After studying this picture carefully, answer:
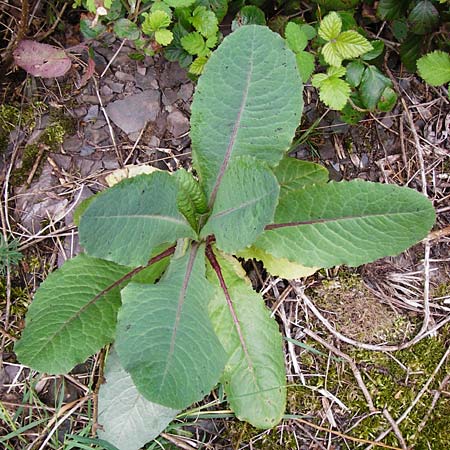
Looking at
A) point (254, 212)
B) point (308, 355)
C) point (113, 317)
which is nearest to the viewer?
point (254, 212)

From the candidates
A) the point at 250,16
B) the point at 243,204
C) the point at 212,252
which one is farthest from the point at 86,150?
the point at 243,204

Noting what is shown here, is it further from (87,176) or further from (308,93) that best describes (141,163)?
(308,93)

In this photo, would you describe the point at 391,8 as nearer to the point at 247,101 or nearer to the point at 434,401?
the point at 247,101

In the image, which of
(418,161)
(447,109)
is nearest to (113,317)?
(418,161)

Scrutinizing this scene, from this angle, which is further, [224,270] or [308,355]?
[308,355]

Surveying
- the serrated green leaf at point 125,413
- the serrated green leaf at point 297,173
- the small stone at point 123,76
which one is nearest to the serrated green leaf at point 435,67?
the serrated green leaf at point 297,173

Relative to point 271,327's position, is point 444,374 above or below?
below
